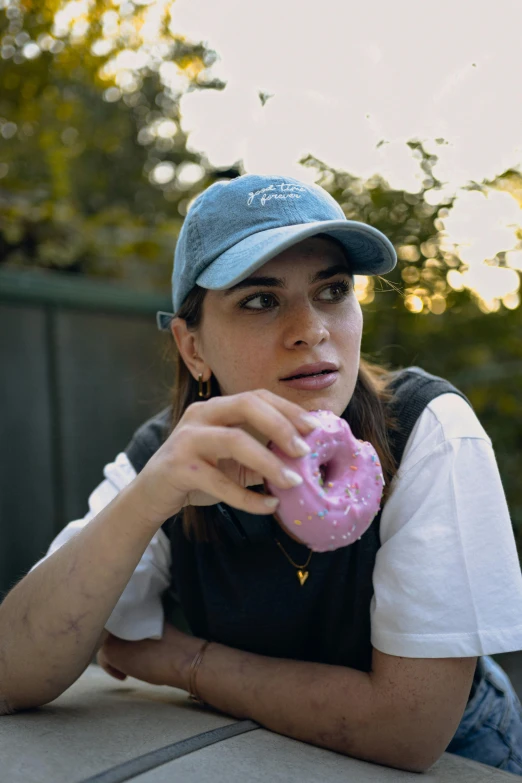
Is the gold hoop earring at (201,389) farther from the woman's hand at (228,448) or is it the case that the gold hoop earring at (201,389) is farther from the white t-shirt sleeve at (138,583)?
the woman's hand at (228,448)

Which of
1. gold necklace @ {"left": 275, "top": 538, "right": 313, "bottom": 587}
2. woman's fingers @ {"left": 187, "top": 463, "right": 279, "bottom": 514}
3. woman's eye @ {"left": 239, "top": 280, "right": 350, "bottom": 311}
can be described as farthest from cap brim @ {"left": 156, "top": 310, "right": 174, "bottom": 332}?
woman's fingers @ {"left": 187, "top": 463, "right": 279, "bottom": 514}

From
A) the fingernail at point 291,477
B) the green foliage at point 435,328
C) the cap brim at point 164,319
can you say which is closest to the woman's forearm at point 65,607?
the fingernail at point 291,477

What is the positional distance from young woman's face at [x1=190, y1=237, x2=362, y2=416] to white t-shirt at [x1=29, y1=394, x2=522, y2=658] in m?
0.26

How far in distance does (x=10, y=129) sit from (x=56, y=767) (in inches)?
197

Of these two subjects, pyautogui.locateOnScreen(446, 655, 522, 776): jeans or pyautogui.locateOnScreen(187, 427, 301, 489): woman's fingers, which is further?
pyautogui.locateOnScreen(446, 655, 522, 776): jeans

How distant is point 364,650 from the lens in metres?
2.08

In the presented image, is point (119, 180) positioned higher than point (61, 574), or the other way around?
point (119, 180)

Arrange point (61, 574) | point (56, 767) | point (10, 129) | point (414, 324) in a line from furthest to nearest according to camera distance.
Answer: point (10, 129)
point (414, 324)
point (61, 574)
point (56, 767)

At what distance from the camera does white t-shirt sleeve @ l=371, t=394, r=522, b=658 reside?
1.77m

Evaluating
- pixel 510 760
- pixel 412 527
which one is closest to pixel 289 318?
pixel 412 527

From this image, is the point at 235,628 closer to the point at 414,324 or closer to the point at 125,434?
the point at 414,324

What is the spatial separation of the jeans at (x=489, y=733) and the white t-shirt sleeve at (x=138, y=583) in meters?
0.87

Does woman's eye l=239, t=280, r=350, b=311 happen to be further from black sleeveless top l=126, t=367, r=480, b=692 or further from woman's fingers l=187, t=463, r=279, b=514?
woman's fingers l=187, t=463, r=279, b=514

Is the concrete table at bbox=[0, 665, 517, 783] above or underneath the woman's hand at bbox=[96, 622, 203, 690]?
underneath
